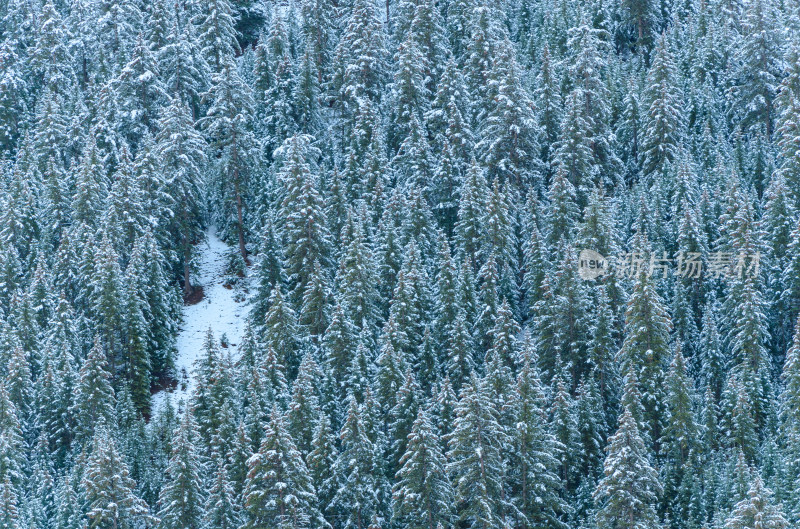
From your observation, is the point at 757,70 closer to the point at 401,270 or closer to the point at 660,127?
the point at 660,127

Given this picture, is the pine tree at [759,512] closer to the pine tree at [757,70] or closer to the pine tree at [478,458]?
the pine tree at [478,458]

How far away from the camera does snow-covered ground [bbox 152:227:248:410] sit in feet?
267

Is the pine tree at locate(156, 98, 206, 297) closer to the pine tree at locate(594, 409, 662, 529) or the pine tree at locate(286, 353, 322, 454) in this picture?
the pine tree at locate(286, 353, 322, 454)

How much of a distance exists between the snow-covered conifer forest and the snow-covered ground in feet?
0.87

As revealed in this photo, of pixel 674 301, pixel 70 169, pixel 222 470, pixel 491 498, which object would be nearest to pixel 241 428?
pixel 222 470

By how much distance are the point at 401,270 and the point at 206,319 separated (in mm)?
16589

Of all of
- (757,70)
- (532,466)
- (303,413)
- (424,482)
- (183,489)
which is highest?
(757,70)

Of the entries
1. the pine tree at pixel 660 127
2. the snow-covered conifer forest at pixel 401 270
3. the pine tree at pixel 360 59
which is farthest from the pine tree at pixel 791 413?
the pine tree at pixel 360 59

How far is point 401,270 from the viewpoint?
75.6m

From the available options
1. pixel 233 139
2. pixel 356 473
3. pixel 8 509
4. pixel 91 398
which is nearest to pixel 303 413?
pixel 356 473

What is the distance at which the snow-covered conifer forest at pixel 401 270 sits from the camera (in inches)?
2576

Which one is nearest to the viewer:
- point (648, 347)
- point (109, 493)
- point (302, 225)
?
point (109, 493)

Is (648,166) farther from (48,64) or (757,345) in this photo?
(48,64)

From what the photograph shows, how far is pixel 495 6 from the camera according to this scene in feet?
339
